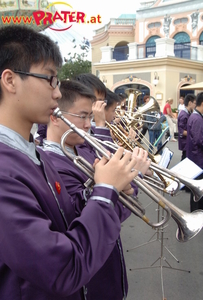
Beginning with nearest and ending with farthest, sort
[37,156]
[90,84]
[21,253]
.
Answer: [21,253]
[37,156]
[90,84]

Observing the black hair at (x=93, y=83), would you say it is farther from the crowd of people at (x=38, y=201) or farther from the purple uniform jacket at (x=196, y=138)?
the purple uniform jacket at (x=196, y=138)

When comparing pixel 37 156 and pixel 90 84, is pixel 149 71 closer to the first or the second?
pixel 90 84

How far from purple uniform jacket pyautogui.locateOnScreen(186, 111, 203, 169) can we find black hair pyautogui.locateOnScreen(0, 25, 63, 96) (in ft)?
11.7

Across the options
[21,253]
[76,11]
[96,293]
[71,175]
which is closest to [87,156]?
[71,175]

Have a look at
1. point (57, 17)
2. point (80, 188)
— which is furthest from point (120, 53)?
point (80, 188)

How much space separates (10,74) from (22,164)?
0.99 feet

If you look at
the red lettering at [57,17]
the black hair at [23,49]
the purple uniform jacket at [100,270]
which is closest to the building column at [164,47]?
the red lettering at [57,17]

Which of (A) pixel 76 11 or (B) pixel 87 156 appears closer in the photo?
(B) pixel 87 156

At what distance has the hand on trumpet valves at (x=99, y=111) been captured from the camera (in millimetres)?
2512

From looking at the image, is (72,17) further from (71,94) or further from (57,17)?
(71,94)

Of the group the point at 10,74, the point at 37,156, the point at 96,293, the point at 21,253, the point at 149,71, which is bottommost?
the point at 96,293

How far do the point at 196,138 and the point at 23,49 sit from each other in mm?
3697

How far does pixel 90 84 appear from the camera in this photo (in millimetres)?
2619

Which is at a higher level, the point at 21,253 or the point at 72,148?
the point at 72,148
